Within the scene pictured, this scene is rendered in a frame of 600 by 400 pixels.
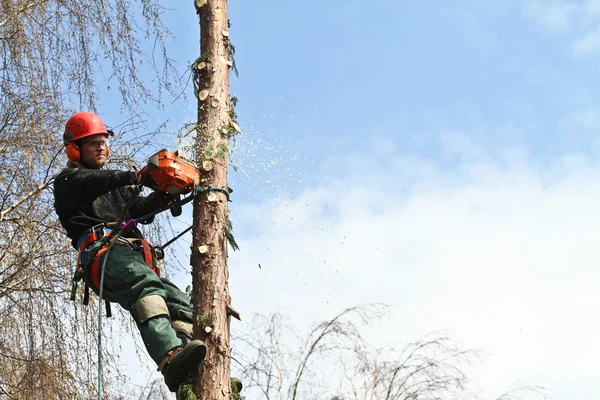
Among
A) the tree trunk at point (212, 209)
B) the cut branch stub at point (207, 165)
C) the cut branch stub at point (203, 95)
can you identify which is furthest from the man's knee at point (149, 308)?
the cut branch stub at point (203, 95)

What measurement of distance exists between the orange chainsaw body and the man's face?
60 cm

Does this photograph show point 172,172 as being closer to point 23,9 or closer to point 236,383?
point 236,383

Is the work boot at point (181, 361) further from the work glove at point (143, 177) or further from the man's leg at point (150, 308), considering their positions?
the work glove at point (143, 177)

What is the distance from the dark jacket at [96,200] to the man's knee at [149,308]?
552 millimetres

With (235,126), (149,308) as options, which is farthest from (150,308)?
(235,126)

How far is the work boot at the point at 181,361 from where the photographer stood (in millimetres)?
3474

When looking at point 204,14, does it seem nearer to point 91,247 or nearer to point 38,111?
point 91,247

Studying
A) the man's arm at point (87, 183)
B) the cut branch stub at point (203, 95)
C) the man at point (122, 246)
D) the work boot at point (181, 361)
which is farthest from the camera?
the cut branch stub at point (203, 95)

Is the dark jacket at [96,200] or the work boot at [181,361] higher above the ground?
the dark jacket at [96,200]

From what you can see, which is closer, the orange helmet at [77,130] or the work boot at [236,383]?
the work boot at [236,383]

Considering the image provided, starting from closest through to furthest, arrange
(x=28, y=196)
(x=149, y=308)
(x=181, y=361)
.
→ (x=181, y=361), (x=149, y=308), (x=28, y=196)

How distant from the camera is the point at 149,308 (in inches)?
146

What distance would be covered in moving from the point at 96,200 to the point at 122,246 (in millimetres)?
393

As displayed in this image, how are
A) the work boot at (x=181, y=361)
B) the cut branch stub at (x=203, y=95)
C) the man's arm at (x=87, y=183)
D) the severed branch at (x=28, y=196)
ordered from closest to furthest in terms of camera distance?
the work boot at (x=181, y=361) < the man's arm at (x=87, y=183) < the cut branch stub at (x=203, y=95) < the severed branch at (x=28, y=196)
